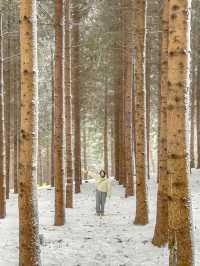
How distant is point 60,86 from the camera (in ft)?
44.2

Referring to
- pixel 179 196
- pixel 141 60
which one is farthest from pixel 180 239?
pixel 141 60

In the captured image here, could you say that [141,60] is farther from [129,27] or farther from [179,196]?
[129,27]

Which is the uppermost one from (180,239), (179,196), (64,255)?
(179,196)

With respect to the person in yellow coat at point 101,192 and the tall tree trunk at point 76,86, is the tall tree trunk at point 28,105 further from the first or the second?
the tall tree trunk at point 76,86

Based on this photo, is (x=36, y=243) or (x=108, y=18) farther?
(x=108, y=18)

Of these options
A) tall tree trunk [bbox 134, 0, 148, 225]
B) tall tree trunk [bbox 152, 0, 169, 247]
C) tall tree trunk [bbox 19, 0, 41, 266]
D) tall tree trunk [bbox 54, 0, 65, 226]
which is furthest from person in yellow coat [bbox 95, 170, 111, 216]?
tall tree trunk [bbox 19, 0, 41, 266]

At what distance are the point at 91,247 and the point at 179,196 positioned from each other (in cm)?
538

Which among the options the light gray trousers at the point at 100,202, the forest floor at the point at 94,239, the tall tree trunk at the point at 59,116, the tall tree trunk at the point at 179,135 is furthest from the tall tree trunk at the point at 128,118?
the tall tree trunk at the point at 179,135

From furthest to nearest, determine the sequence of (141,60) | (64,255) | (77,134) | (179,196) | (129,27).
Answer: (77,134), (129,27), (141,60), (64,255), (179,196)

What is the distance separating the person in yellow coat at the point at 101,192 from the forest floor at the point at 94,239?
1.17 feet

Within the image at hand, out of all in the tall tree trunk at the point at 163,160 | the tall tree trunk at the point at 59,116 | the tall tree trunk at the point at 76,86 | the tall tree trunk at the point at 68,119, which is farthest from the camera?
the tall tree trunk at the point at 76,86

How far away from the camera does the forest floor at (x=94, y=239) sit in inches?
396

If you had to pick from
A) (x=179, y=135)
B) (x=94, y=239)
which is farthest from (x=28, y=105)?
(x=94, y=239)

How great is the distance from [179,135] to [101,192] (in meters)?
10.4
